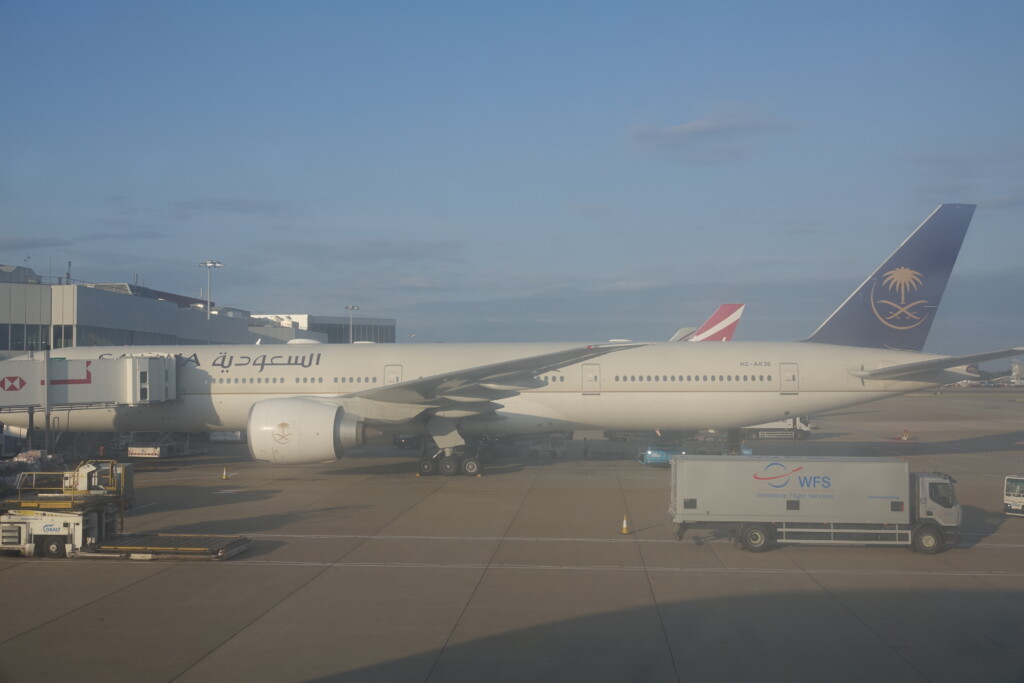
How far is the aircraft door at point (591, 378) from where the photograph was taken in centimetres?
2162

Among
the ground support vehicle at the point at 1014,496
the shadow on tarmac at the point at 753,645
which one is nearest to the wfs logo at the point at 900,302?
the ground support vehicle at the point at 1014,496

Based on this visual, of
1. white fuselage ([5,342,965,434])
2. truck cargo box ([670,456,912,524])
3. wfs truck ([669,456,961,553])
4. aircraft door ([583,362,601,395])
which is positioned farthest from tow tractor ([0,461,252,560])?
aircraft door ([583,362,601,395])

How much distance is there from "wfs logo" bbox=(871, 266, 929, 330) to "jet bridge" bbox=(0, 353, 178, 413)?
20.5 meters

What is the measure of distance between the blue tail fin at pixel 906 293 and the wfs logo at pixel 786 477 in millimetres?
11764

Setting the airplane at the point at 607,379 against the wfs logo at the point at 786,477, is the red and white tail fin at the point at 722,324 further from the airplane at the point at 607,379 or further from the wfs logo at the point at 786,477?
the wfs logo at the point at 786,477

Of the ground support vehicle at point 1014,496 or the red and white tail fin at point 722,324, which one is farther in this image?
the red and white tail fin at point 722,324

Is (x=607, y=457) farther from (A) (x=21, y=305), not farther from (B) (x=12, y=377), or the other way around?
(A) (x=21, y=305)

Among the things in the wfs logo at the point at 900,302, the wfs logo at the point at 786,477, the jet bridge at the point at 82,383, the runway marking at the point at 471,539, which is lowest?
the runway marking at the point at 471,539

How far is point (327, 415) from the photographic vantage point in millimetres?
18312

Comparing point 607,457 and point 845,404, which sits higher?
point 845,404

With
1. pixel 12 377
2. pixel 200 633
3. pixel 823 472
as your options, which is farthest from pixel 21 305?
pixel 823 472

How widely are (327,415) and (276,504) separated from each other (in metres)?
2.75

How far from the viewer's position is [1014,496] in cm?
1513

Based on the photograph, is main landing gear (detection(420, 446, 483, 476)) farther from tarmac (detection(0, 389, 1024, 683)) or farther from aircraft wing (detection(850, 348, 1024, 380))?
aircraft wing (detection(850, 348, 1024, 380))
